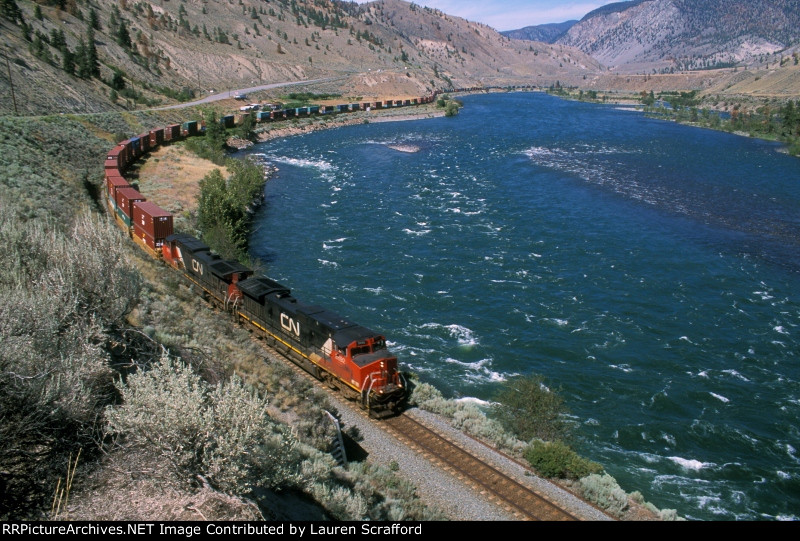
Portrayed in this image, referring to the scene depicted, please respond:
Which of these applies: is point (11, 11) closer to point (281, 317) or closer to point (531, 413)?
point (281, 317)

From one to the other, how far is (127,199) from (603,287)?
3305cm

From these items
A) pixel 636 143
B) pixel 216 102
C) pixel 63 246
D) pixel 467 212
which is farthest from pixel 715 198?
pixel 216 102

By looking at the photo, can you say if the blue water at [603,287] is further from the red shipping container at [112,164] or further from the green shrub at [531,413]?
the red shipping container at [112,164]

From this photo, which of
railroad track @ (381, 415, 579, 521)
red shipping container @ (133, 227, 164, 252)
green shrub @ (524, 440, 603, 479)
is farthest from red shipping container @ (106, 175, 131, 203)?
green shrub @ (524, 440, 603, 479)

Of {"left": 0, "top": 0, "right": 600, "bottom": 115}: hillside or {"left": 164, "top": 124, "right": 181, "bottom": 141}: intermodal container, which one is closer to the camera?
{"left": 0, "top": 0, "right": 600, "bottom": 115}: hillside

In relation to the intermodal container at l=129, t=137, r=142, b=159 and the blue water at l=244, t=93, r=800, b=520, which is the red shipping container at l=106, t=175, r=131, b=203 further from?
the intermodal container at l=129, t=137, r=142, b=159

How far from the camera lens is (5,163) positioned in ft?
129

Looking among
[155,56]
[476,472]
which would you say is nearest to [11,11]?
[155,56]

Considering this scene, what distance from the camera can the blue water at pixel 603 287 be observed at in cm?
2488

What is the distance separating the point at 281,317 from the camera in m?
26.6

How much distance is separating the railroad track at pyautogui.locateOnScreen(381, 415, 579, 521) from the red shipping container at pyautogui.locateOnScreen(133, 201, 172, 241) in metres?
20.7

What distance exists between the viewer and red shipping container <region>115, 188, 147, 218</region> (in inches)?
1526

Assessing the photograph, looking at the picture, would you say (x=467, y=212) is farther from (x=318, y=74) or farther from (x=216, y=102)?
(x=318, y=74)

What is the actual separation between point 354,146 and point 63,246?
81339 millimetres
